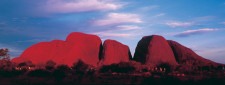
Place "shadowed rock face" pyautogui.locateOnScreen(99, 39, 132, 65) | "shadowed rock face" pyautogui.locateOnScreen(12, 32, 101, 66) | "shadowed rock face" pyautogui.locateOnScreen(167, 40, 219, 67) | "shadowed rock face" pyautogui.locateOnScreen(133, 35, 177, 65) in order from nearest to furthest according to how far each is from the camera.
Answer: "shadowed rock face" pyautogui.locateOnScreen(167, 40, 219, 67), "shadowed rock face" pyautogui.locateOnScreen(133, 35, 177, 65), "shadowed rock face" pyautogui.locateOnScreen(99, 39, 132, 65), "shadowed rock face" pyautogui.locateOnScreen(12, 32, 101, 66)

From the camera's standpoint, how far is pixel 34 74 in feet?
80.9

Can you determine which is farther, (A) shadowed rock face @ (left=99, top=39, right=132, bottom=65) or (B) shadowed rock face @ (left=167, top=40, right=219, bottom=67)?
(A) shadowed rock face @ (left=99, top=39, right=132, bottom=65)

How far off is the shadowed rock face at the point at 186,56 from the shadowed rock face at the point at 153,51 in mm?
1398

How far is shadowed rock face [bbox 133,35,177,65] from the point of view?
37.0 m

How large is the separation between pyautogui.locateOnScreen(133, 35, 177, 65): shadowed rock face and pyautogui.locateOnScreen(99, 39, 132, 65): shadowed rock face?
8.62ft

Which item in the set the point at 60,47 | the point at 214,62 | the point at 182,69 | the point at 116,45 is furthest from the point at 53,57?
the point at 214,62

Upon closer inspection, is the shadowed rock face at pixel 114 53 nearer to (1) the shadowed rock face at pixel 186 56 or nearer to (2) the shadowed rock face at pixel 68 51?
(2) the shadowed rock face at pixel 68 51

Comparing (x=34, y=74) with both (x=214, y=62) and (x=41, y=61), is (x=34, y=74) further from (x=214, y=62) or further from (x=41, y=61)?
(x=214, y=62)

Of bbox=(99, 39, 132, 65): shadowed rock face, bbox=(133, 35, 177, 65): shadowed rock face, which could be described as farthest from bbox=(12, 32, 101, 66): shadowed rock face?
bbox=(133, 35, 177, 65): shadowed rock face

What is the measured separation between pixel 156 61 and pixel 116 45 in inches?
360

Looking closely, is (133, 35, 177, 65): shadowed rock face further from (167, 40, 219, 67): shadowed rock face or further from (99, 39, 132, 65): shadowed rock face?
(99, 39, 132, 65): shadowed rock face

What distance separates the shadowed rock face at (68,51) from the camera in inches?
1580

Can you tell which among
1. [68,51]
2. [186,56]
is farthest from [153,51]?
[68,51]

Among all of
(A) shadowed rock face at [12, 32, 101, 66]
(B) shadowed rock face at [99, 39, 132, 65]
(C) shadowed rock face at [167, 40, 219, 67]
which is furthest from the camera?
(A) shadowed rock face at [12, 32, 101, 66]
